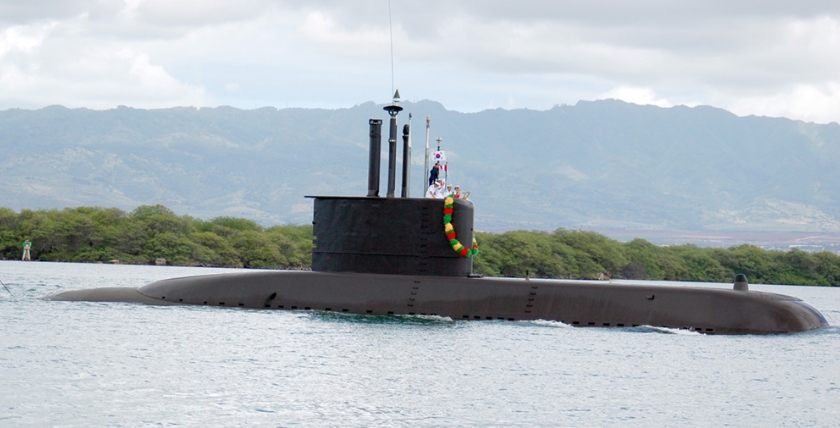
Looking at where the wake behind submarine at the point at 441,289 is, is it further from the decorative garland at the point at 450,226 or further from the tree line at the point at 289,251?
the tree line at the point at 289,251

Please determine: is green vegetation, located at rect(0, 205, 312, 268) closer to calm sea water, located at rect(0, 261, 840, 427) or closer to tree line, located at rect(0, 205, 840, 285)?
tree line, located at rect(0, 205, 840, 285)

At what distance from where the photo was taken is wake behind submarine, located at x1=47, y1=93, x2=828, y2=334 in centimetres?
2272

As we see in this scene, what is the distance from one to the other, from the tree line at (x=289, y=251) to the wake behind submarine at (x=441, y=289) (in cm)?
6333

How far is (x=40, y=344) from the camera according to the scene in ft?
68.9

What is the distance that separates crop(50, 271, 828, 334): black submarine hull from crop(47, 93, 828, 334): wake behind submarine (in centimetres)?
2

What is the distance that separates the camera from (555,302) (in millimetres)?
23297

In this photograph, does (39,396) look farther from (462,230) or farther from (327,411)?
(462,230)

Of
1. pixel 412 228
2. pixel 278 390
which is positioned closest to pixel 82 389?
pixel 278 390

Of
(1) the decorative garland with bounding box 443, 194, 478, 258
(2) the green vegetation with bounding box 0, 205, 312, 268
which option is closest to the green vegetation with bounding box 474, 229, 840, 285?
(2) the green vegetation with bounding box 0, 205, 312, 268

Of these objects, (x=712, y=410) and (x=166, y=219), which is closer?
(x=712, y=410)

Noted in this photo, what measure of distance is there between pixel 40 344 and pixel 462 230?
9143mm

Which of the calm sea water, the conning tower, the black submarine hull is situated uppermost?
the conning tower

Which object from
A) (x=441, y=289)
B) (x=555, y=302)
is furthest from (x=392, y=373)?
(x=555, y=302)

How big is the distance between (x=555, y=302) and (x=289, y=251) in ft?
235
